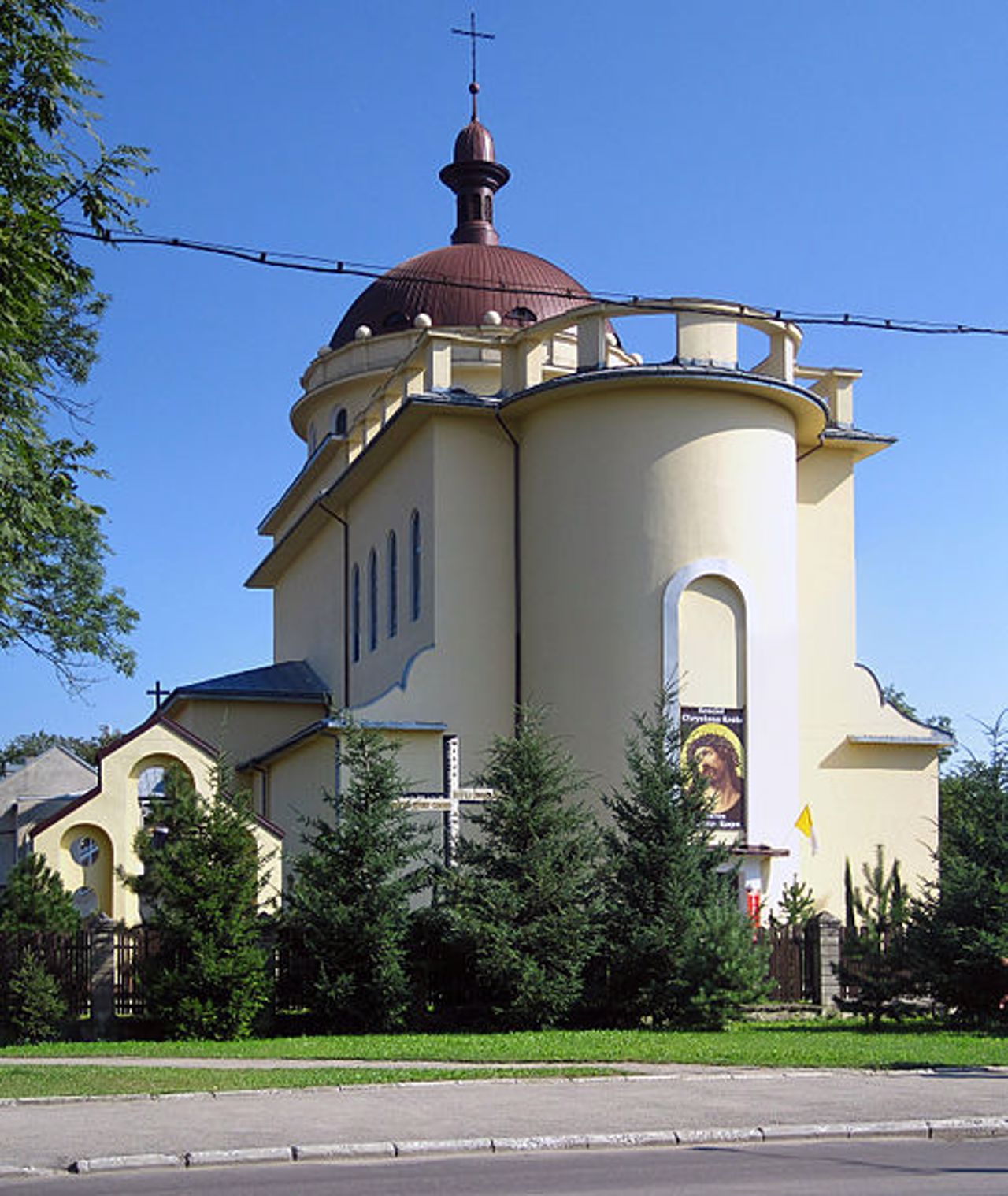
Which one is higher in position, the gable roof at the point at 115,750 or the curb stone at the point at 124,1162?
the gable roof at the point at 115,750

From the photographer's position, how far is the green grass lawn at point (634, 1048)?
17172 millimetres

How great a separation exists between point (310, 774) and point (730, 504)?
10197 millimetres

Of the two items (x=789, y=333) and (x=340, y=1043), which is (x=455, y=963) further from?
(x=789, y=333)

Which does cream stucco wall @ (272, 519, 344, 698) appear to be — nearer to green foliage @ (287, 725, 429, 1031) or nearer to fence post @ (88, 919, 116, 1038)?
green foliage @ (287, 725, 429, 1031)

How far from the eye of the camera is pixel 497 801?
2211 centimetres

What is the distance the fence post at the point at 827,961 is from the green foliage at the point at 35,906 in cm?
1042

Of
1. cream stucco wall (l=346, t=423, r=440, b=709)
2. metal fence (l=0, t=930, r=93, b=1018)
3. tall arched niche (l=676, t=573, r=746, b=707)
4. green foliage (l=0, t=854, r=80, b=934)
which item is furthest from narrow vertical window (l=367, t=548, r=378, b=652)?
metal fence (l=0, t=930, r=93, b=1018)

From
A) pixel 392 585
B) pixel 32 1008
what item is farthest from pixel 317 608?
pixel 32 1008

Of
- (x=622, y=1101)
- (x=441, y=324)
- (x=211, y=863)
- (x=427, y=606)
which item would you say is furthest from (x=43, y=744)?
(x=622, y=1101)

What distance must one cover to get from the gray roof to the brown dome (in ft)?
30.3

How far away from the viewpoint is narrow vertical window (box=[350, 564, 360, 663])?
38094 mm

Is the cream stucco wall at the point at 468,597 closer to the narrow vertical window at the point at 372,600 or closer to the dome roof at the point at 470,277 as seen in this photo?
the narrow vertical window at the point at 372,600

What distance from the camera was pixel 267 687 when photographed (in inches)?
1628

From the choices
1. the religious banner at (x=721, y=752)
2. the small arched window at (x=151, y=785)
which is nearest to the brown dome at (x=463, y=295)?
the religious banner at (x=721, y=752)
